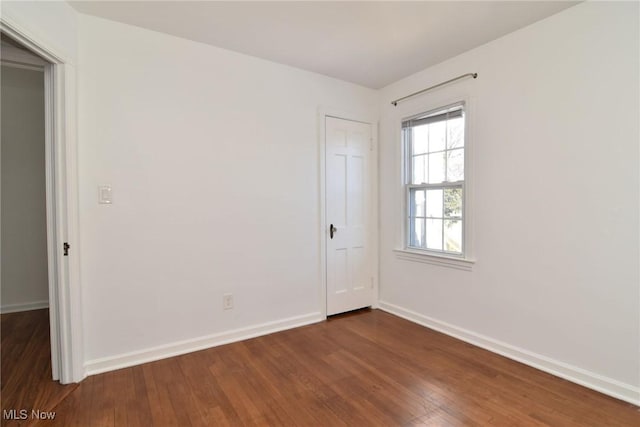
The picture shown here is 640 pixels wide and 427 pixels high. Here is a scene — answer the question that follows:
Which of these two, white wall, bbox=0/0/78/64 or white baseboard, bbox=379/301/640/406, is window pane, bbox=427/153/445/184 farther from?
white wall, bbox=0/0/78/64

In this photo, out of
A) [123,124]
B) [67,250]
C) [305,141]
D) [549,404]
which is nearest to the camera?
[549,404]

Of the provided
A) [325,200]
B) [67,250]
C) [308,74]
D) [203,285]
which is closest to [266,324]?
[203,285]

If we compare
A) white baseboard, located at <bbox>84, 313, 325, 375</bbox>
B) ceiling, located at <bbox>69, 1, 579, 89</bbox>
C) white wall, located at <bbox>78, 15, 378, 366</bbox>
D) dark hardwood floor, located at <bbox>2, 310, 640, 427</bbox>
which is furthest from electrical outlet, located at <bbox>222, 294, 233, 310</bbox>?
ceiling, located at <bbox>69, 1, 579, 89</bbox>

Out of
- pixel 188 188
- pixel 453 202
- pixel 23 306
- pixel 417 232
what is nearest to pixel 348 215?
pixel 417 232

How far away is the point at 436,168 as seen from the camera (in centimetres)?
311

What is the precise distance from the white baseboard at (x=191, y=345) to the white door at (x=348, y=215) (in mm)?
432

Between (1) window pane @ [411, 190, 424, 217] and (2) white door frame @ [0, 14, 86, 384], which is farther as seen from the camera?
(1) window pane @ [411, 190, 424, 217]

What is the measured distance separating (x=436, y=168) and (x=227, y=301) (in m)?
2.32

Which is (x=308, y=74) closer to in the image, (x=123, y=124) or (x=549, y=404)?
(x=123, y=124)

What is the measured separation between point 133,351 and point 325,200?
2087mm

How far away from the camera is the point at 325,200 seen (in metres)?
3.31

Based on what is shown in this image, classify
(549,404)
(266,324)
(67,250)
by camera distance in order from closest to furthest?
(549,404)
(67,250)
(266,324)

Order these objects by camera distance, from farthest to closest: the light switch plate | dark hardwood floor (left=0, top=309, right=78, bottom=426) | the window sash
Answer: the window sash < the light switch plate < dark hardwood floor (left=0, top=309, right=78, bottom=426)

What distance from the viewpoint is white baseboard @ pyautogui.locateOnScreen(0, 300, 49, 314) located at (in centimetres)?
358
